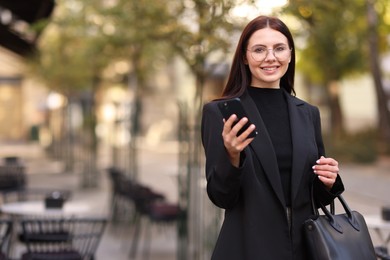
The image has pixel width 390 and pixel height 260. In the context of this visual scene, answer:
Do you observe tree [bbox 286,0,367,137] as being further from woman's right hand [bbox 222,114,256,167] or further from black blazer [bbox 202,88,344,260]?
woman's right hand [bbox 222,114,256,167]

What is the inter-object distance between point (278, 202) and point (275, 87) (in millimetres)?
435

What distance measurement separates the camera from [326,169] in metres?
2.76

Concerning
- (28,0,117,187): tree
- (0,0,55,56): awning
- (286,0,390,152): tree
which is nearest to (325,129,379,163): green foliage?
(286,0,390,152): tree

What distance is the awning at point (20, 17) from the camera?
14.7 metres

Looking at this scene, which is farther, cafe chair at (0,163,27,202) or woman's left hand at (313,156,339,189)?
cafe chair at (0,163,27,202)

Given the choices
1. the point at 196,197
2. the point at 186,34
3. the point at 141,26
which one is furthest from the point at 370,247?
the point at 141,26

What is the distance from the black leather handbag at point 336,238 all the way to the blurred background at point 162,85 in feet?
12.6

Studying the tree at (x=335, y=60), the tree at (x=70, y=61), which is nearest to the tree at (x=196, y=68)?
the tree at (x=70, y=61)

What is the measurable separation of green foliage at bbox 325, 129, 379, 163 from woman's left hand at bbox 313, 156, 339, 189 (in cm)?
2035

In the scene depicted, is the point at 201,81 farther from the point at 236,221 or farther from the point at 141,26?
the point at 236,221

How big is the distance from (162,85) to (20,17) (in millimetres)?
29900

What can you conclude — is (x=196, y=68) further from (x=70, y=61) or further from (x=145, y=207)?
(x=70, y=61)

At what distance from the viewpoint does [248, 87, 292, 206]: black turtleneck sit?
2814 mm

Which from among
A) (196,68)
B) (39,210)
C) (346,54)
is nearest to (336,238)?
(39,210)
